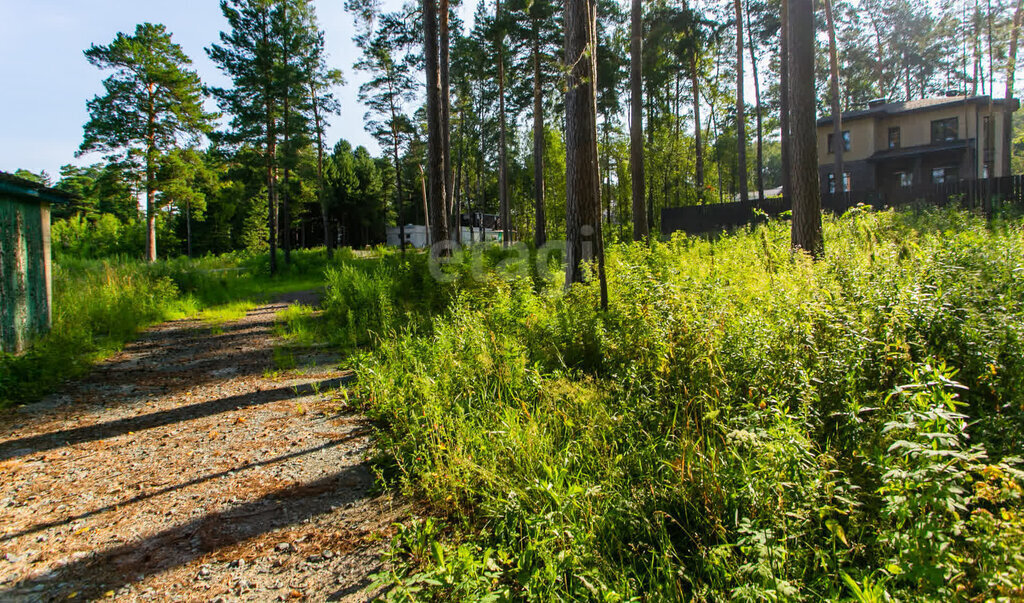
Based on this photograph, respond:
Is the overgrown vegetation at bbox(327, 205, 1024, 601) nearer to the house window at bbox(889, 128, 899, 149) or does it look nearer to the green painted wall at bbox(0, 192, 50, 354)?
A: the green painted wall at bbox(0, 192, 50, 354)

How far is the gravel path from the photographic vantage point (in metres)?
2.40

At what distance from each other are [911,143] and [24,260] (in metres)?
39.8

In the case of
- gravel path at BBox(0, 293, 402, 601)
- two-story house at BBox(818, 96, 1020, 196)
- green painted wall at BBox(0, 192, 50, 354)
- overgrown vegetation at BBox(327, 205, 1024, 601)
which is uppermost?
two-story house at BBox(818, 96, 1020, 196)

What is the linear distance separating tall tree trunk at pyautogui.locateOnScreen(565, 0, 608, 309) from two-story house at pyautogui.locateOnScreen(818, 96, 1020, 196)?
88.0ft

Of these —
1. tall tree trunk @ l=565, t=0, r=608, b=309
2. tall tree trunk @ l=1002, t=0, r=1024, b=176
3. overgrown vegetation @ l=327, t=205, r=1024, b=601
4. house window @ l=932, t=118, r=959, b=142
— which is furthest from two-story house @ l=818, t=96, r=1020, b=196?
overgrown vegetation @ l=327, t=205, r=1024, b=601

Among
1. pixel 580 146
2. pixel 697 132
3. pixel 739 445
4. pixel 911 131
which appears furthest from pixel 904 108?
pixel 739 445

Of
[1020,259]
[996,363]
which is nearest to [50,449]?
[996,363]

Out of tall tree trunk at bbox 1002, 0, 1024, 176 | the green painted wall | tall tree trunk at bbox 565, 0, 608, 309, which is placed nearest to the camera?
tall tree trunk at bbox 565, 0, 608, 309

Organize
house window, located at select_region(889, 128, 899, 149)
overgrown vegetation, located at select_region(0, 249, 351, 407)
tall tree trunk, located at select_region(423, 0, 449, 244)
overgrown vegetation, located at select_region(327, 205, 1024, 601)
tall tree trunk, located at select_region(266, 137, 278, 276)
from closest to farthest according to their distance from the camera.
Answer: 1. overgrown vegetation, located at select_region(327, 205, 1024, 601)
2. overgrown vegetation, located at select_region(0, 249, 351, 407)
3. tall tree trunk, located at select_region(423, 0, 449, 244)
4. tall tree trunk, located at select_region(266, 137, 278, 276)
5. house window, located at select_region(889, 128, 899, 149)

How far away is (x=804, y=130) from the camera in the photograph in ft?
24.9

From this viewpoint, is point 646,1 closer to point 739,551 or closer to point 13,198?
point 13,198

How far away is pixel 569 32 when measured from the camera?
6.75 metres

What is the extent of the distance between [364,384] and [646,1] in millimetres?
24444

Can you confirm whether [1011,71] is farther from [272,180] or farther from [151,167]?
[151,167]
